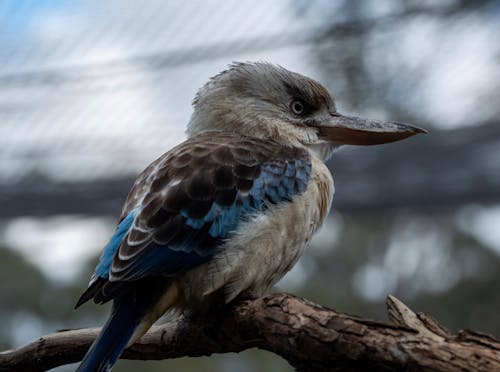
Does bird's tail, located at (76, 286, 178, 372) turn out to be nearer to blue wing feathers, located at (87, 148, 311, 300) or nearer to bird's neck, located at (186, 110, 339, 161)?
blue wing feathers, located at (87, 148, 311, 300)

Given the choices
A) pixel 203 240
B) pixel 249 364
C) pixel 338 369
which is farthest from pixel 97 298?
pixel 249 364

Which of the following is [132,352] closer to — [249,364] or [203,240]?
[203,240]

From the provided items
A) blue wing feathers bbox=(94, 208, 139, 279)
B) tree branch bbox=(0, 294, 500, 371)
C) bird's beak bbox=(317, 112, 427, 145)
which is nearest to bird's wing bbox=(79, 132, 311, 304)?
blue wing feathers bbox=(94, 208, 139, 279)

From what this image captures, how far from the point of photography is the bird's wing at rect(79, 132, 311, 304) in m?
2.23

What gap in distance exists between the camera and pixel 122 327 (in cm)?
215

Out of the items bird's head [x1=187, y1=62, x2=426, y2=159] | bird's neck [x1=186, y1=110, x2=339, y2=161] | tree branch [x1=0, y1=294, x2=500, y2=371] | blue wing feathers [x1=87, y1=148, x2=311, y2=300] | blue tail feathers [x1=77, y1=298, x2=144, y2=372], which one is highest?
bird's head [x1=187, y1=62, x2=426, y2=159]

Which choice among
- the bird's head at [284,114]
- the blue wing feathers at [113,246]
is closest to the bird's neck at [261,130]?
the bird's head at [284,114]

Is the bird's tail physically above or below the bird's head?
below

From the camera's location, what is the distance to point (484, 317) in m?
8.57

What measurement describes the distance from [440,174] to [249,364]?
4.53m

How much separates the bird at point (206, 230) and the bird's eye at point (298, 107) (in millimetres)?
147

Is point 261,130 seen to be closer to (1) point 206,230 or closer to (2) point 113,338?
(1) point 206,230

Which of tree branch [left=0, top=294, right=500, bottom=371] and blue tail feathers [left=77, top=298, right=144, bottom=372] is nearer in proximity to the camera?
tree branch [left=0, top=294, right=500, bottom=371]

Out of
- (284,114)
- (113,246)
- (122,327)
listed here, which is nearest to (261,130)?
(284,114)
